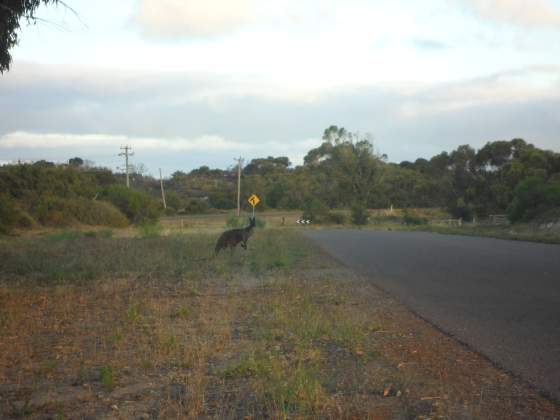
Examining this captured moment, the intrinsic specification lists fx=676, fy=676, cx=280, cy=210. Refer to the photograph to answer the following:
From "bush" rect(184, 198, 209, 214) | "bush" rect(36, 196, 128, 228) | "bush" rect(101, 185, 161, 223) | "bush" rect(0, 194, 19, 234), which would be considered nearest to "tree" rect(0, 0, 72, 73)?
A: "bush" rect(0, 194, 19, 234)

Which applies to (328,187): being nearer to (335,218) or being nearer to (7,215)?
(335,218)

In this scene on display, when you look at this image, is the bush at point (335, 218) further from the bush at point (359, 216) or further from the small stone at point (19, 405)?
the small stone at point (19, 405)

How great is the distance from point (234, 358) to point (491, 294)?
645cm

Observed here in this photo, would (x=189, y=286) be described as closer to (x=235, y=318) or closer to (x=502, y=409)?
(x=235, y=318)

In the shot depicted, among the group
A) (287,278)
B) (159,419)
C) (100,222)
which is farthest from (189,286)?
(100,222)

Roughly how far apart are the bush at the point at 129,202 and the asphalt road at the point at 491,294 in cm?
4081

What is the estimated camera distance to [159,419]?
554 centimetres

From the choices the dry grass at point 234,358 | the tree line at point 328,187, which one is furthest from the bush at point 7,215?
the dry grass at point 234,358

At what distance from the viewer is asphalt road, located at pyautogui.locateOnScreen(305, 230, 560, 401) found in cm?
766

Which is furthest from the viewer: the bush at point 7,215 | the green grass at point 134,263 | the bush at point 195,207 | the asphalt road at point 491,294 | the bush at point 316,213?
the bush at point 195,207

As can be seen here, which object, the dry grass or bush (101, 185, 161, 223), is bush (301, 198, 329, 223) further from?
the dry grass

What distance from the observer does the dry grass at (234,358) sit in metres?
5.82

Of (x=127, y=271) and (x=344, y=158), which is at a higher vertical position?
(x=344, y=158)

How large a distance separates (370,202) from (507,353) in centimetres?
8897
